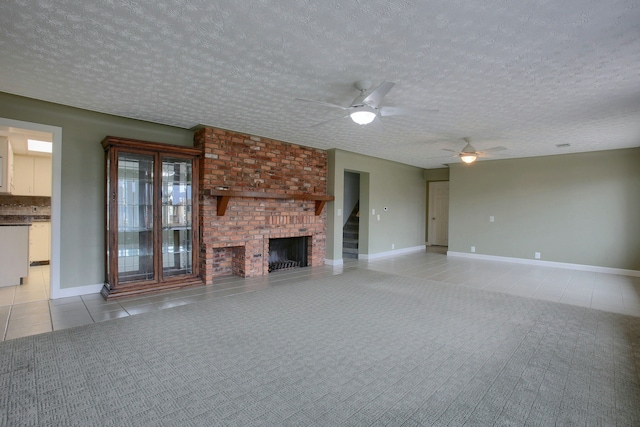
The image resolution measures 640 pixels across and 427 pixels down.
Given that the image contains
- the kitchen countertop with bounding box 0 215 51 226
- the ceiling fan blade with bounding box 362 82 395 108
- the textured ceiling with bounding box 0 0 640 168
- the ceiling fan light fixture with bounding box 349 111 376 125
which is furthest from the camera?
the kitchen countertop with bounding box 0 215 51 226

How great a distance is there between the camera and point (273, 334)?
9.80ft

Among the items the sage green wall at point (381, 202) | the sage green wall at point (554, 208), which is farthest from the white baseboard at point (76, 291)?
the sage green wall at point (554, 208)

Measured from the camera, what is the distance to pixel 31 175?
6254 millimetres

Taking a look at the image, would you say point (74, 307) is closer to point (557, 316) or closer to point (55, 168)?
point (55, 168)

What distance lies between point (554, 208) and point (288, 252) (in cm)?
564

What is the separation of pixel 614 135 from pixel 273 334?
5.87 metres

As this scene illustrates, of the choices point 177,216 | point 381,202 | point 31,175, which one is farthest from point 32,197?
point 381,202

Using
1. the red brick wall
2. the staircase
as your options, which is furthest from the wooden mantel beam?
the staircase

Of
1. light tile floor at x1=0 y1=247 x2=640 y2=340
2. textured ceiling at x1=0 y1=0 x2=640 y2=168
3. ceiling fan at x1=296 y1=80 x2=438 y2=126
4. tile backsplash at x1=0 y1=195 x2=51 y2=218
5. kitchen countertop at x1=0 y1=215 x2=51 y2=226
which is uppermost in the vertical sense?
textured ceiling at x1=0 y1=0 x2=640 y2=168

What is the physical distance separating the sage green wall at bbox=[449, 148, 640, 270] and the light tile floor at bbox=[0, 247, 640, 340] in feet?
1.81

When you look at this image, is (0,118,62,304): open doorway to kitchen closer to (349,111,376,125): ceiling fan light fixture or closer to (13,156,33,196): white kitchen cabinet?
(13,156,33,196): white kitchen cabinet

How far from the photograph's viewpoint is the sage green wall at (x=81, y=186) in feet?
13.5

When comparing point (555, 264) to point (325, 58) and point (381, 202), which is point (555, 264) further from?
point (325, 58)

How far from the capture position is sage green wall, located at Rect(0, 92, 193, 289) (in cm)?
412
